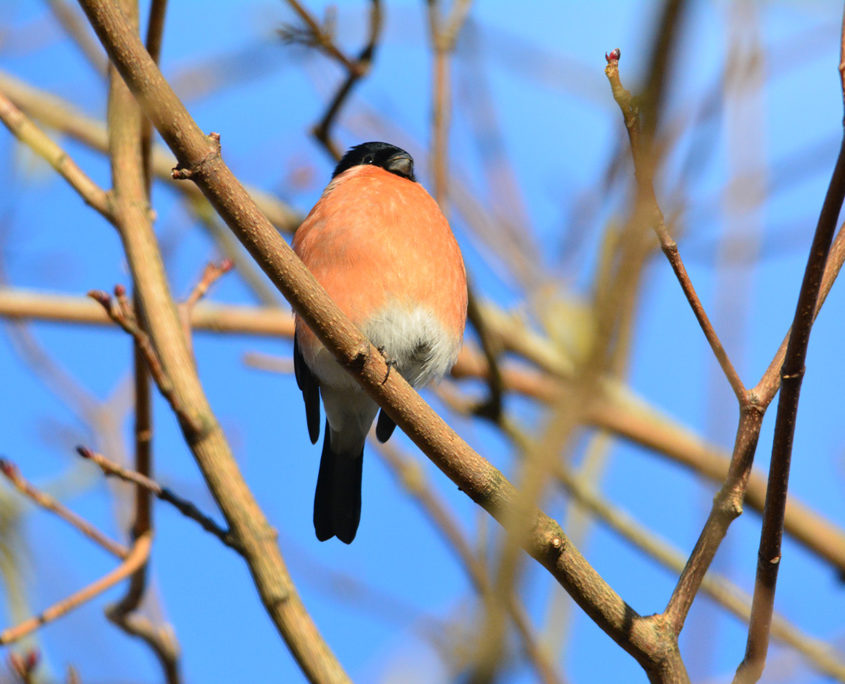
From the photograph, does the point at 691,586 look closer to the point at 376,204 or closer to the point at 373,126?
the point at 376,204

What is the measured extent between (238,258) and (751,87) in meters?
3.23

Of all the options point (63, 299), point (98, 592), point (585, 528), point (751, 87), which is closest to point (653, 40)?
point (751, 87)

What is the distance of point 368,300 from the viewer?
142 inches

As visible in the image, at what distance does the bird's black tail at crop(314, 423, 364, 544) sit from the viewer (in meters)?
3.90

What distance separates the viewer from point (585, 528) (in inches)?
166

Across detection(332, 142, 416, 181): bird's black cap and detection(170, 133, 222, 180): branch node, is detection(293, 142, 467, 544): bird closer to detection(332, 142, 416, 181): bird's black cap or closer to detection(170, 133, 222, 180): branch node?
detection(332, 142, 416, 181): bird's black cap

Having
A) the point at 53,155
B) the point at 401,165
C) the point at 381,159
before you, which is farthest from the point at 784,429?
the point at 381,159

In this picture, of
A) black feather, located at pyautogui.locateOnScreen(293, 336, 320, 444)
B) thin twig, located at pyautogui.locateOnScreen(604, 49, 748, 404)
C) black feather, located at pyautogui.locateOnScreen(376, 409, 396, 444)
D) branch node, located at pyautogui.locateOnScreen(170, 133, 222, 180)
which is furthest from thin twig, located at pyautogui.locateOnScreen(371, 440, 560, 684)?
branch node, located at pyautogui.locateOnScreen(170, 133, 222, 180)

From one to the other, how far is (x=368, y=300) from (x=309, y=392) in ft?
1.95

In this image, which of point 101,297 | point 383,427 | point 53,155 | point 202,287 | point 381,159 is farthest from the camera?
point 381,159

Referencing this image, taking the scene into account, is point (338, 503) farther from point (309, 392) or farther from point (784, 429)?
point (784, 429)

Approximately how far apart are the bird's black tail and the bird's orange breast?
659mm

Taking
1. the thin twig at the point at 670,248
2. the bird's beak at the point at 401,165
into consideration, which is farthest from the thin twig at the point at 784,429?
the bird's beak at the point at 401,165

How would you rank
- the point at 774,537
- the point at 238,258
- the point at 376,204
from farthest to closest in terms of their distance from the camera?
the point at 238,258 → the point at 376,204 → the point at 774,537
